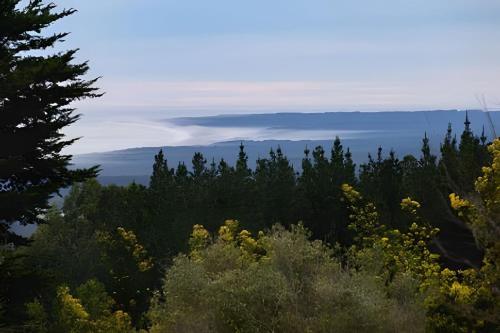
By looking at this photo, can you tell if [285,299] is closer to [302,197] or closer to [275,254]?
[275,254]

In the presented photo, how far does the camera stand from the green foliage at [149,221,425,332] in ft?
64.1

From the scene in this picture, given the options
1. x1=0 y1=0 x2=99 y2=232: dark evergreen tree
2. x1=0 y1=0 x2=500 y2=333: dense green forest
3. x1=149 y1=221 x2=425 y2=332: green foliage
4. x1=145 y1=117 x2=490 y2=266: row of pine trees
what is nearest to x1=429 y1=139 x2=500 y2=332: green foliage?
x1=0 y1=0 x2=500 y2=333: dense green forest

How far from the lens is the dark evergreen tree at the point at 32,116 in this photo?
82.4 ft

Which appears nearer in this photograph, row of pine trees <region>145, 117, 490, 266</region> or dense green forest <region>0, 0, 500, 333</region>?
dense green forest <region>0, 0, 500, 333</region>

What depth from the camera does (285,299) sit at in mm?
19812

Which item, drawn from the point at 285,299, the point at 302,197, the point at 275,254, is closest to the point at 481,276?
the point at 285,299

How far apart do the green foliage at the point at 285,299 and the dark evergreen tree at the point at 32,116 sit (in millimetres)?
7412

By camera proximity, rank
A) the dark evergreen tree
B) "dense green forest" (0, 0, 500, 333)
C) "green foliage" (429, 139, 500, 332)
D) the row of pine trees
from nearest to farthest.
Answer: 1. "green foliage" (429, 139, 500, 332)
2. "dense green forest" (0, 0, 500, 333)
3. the dark evergreen tree
4. the row of pine trees

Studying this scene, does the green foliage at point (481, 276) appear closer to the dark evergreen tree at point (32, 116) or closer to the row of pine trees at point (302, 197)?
the dark evergreen tree at point (32, 116)

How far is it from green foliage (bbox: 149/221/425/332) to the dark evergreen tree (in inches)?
292

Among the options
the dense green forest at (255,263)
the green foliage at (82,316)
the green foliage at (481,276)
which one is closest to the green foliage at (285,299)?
the dense green forest at (255,263)

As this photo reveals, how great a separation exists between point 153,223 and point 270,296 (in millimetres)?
36091

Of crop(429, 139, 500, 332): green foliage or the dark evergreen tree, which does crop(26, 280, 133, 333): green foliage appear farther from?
crop(429, 139, 500, 332): green foliage

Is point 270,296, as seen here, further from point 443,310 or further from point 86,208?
point 86,208
